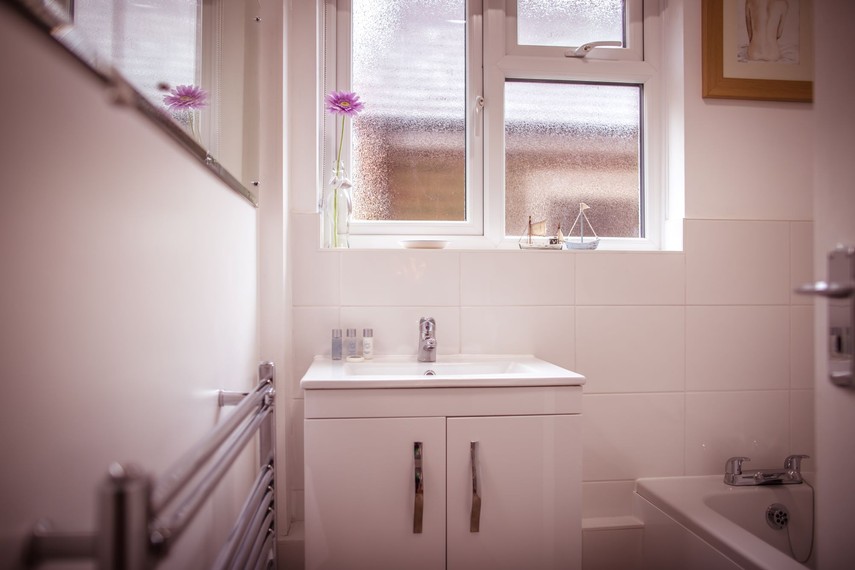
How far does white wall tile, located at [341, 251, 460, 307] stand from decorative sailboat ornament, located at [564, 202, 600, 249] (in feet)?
1.34

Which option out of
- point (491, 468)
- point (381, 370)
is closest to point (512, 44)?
point (381, 370)

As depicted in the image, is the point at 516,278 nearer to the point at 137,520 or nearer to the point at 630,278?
the point at 630,278

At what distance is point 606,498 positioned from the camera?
5.36 ft

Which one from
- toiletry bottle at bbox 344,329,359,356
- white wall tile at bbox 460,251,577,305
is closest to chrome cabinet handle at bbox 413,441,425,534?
toiletry bottle at bbox 344,329,359,356

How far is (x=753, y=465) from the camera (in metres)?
1.68

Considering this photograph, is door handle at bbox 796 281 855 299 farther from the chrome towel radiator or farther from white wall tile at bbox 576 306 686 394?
white wall tile at bbox 576 306 686 394

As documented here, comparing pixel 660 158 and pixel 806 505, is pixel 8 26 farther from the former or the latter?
pixel 806 505

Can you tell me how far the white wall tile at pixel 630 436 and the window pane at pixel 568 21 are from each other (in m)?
1.30

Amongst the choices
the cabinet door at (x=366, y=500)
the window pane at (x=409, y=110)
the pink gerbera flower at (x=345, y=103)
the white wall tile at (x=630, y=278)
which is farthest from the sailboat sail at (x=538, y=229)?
the cabinet door at (x=366, y=500)

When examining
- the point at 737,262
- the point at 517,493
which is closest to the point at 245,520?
the point at 517,493

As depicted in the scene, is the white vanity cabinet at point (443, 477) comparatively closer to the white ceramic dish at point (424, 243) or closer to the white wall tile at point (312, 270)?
the white wall tile at point (312, 270)

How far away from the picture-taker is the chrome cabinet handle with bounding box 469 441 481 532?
116 centimetres

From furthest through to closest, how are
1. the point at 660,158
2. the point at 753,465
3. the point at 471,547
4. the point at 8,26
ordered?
1. the point at 660,158
2. the point at 753,465
3. the point at 471,547
4. the point at 8,26

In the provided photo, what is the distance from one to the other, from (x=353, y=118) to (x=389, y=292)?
658 millimetres
